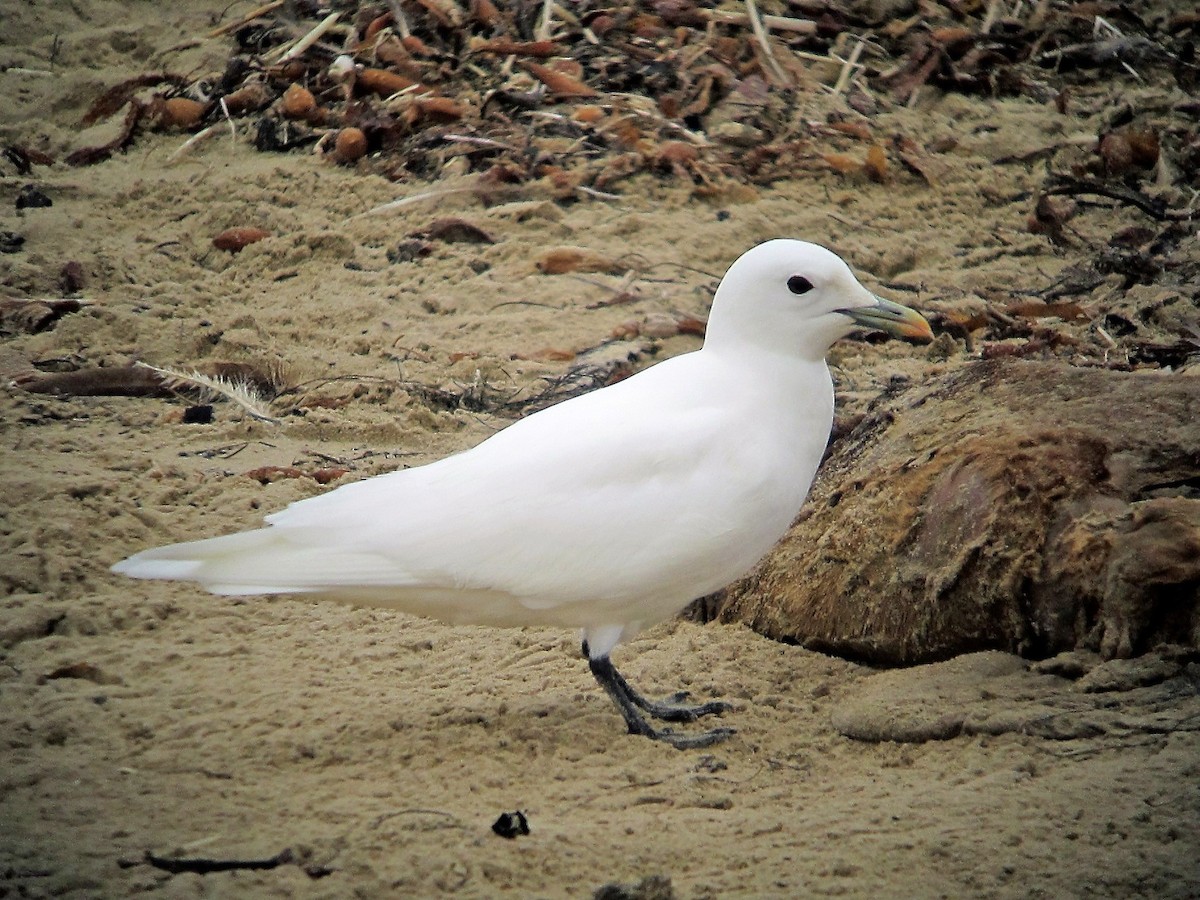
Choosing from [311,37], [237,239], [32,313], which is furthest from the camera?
[311,37]

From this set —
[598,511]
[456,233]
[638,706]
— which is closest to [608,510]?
[598,511]

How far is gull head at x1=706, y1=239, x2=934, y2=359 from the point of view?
3865mm

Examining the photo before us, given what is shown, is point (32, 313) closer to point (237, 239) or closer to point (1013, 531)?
point (237, 239)

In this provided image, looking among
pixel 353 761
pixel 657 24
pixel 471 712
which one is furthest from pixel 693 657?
pixel 657 24

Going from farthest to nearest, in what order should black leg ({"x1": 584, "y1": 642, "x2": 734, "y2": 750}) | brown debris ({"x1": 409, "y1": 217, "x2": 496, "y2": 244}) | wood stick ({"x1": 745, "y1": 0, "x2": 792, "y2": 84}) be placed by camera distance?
1. wood stick ({"x1": 745, "y1": 0, "x2": 792, "y2": 84})
2. brown debris ({"x1": 409, "y1": 217, "x2": 496, "y2": 244})
3. black leg ({"x1": 584, "y1": 642, "x2": 734, "y2": 750})

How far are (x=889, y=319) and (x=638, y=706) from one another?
132 cm

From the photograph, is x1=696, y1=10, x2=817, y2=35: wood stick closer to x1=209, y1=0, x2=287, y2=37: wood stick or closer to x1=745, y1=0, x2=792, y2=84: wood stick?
x1=745, y1=0, x2=792, y2=84: wood stick

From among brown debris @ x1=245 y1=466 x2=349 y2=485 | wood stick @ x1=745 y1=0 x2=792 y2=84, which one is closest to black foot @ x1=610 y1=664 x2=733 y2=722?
brown debris @ x1=245 y1=466 x2=349 y2=485

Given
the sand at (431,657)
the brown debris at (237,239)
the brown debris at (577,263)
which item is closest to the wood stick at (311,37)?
the sand at (431,657)

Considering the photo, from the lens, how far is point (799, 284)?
3.89 m

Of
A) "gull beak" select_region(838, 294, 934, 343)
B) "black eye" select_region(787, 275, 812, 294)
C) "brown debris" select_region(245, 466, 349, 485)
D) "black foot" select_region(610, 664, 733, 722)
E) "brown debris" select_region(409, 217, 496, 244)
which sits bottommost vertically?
"black foot" select_region(610, 664, 733, 722)

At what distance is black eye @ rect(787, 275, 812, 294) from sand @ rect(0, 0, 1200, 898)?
1.10 meters

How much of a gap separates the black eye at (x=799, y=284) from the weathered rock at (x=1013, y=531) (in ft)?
2.07

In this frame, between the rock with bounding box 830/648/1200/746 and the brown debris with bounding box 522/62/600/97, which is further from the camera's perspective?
the brown debris with bounding box 522/62/600/97
